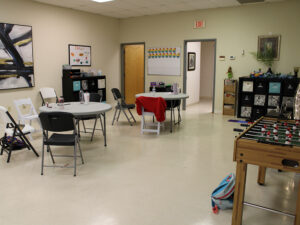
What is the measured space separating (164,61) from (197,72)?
64.3 inches

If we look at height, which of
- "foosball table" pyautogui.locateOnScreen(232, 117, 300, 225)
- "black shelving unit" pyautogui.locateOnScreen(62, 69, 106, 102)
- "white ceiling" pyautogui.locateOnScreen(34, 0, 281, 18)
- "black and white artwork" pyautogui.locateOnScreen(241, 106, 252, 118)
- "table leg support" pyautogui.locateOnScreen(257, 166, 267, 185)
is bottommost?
"table leg support" pyautogui.locateOnScreen(257, 166, 267, 185)

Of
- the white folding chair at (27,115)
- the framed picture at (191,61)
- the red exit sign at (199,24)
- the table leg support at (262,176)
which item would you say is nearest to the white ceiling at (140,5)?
the red exit sign at (199,24)

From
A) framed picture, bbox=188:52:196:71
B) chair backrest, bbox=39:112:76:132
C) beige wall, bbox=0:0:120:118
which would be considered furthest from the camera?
framed picture, bbox=188:52:196:71

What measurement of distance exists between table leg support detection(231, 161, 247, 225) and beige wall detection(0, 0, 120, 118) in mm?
5673

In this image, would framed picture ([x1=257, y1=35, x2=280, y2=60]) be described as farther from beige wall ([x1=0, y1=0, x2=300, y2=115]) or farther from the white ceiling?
the white ceiling

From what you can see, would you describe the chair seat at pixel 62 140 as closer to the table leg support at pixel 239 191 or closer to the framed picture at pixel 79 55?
the table leg support at pixel 239 191

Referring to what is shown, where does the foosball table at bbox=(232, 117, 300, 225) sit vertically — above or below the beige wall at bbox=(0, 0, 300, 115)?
below

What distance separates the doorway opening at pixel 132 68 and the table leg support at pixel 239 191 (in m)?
7.40

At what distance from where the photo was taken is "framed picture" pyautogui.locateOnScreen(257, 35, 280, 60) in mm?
7062

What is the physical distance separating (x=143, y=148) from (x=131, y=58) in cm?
563

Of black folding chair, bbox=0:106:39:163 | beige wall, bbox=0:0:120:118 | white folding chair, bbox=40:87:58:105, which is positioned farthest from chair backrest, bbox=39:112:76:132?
white folding chair, bbox=40:87:58:105

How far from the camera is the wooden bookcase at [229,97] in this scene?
25.0 ft

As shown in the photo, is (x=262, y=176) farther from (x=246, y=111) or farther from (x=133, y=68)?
→ (x=133, y=68)

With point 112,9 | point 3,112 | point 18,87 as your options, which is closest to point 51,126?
point 3,112
